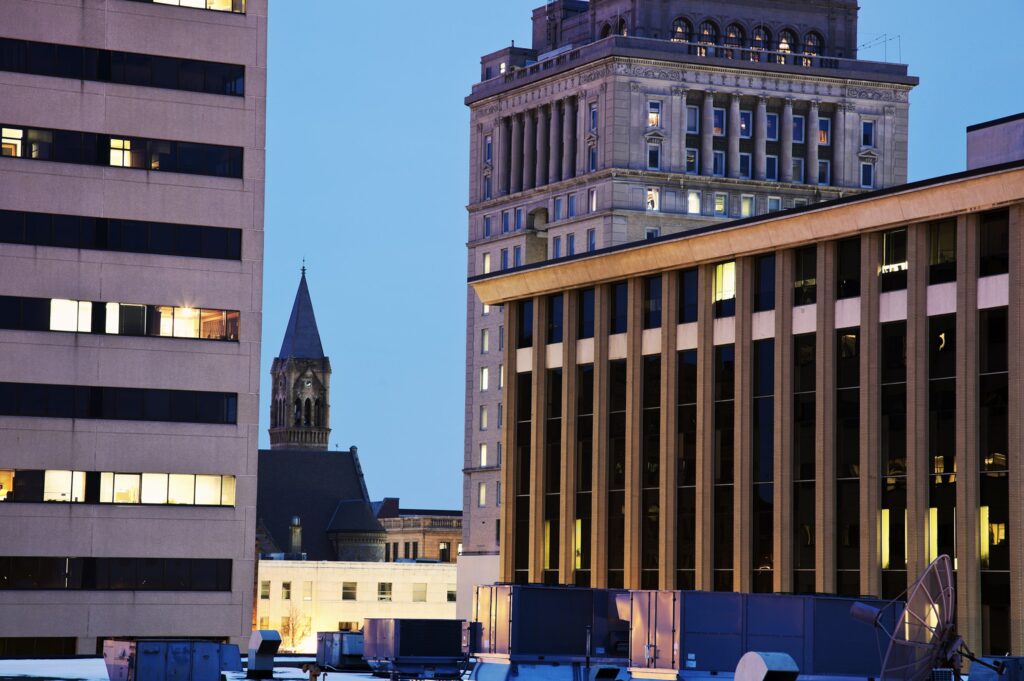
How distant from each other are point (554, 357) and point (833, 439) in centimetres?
2173

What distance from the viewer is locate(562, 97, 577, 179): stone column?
169250 mm

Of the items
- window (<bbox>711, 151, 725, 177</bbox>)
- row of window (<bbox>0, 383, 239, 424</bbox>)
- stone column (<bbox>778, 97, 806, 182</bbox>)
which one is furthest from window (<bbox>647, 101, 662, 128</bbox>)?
row of window (<bbox>0, 383, 239, 424</bbox>)

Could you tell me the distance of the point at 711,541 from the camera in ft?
290

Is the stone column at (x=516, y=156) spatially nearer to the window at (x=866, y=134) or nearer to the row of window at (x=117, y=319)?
the window at (x=866, y=134)

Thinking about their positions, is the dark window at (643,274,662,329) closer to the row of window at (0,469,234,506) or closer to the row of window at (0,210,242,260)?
the row of window at (0,210,242,260)

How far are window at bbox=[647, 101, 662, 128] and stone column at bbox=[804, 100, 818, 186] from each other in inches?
569

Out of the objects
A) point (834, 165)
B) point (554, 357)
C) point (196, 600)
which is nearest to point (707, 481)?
point (554, 357)

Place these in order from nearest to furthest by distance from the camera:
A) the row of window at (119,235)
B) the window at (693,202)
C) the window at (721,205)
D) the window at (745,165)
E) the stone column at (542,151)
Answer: the row of window at (119,235)
the window at (693,202)
the window at (721,205)
the window at (745,165)
the stone column at (542,151)

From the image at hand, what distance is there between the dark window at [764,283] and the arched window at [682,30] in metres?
85.1

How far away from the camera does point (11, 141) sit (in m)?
A: 97.1

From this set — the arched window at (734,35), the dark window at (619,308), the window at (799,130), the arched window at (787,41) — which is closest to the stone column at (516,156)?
the arched window at (734,35)

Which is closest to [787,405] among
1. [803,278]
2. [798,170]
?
[803,278]

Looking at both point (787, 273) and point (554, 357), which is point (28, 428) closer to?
point (554, 357)

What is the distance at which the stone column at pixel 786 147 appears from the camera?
554ft
